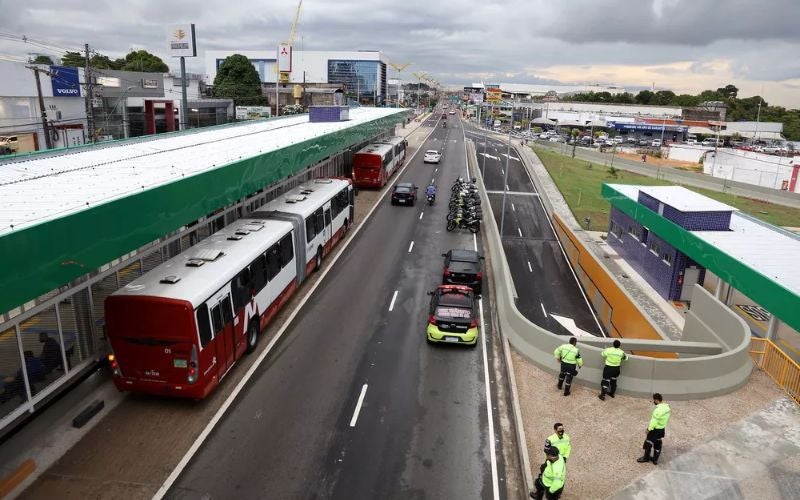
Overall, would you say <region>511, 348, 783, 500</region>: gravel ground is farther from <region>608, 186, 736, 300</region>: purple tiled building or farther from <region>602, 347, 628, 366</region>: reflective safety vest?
<region>608, 186, 736, 300</region>: purple tiled building

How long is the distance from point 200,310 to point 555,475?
8364mm

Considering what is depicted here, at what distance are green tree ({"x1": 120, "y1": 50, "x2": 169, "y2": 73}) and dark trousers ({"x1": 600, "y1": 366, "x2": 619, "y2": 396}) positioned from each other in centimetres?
13229

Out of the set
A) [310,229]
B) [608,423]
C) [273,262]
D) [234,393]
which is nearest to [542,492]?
[608,423]

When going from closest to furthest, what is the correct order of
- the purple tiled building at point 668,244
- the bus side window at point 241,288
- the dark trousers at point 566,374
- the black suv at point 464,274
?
the dark trousers at point 566,374
the bus side window at point 241,288
the black suv at point 464,274
the purple tiled building at point 668,244

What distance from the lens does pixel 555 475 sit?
9.55m

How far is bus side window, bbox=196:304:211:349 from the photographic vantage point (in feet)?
41.5

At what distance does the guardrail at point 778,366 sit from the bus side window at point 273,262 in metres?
15.0

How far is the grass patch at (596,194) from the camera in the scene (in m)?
46.9

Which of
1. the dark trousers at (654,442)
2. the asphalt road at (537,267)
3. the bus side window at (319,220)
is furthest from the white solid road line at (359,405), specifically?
the asphalt road at (537,267)

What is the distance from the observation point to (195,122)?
256 feet

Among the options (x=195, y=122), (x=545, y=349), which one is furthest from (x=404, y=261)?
(x=195, y=122)

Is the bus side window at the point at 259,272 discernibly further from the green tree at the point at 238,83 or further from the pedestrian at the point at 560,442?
the green tree at the point at 238,83

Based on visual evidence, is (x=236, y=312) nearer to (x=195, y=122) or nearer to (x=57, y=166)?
(x=57, y=166)

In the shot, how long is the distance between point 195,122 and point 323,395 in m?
72.7
